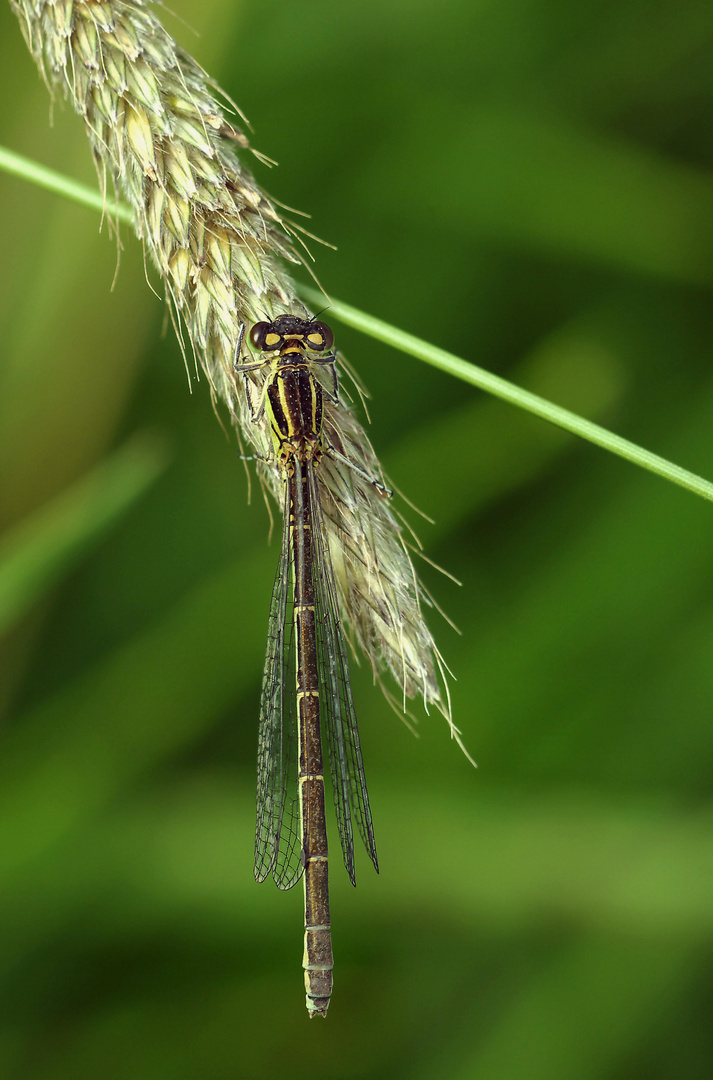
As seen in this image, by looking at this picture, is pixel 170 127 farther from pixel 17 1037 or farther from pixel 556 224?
pixel 17 1037

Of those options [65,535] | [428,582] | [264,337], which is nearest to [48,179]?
[264,337]

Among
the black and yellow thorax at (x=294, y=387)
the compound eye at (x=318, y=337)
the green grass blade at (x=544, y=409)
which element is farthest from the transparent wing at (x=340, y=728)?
the green grass blade at (x=544, y=409)

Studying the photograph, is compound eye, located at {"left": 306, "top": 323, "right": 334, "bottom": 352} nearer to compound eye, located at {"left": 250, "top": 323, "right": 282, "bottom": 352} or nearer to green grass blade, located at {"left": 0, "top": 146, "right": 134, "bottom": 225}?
compound eye, located at {"left": 250, "top": 323, "right": 282, "bottom": 352}

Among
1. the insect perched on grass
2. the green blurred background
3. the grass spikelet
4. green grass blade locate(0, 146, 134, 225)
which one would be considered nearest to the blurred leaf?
the green blurred background

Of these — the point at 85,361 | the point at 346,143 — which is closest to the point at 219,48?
the point at 346,143

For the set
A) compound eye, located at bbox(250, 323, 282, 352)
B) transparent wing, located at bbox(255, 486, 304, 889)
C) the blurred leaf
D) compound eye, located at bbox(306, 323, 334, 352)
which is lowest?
transparent wing, located at bbox(255, 486, 304, 889)

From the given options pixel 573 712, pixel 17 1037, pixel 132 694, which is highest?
pixel 132 694

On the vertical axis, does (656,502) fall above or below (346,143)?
below
